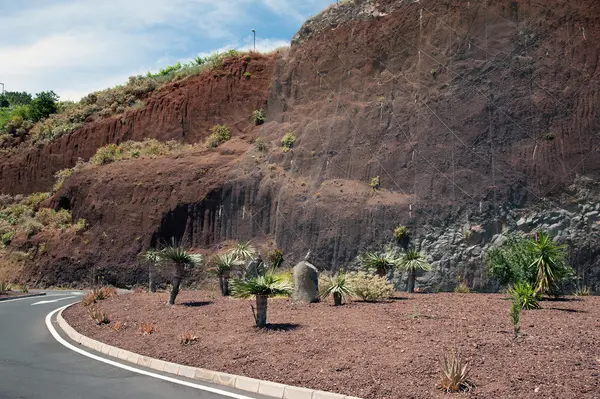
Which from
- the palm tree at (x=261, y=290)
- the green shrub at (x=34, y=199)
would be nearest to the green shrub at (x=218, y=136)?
the green shrub at (x=34, y=199)

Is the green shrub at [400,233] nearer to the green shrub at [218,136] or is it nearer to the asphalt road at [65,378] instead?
the asphalt road at [65,378]

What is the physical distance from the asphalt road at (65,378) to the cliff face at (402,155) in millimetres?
15364

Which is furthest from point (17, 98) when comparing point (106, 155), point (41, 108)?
point (106, 155)

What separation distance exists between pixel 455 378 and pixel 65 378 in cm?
662

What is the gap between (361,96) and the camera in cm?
3212

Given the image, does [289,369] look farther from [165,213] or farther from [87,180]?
[87,180]

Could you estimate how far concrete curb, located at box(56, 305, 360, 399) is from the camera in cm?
834

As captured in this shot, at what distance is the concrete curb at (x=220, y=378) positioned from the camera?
8.34 m

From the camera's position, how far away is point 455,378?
7.84m

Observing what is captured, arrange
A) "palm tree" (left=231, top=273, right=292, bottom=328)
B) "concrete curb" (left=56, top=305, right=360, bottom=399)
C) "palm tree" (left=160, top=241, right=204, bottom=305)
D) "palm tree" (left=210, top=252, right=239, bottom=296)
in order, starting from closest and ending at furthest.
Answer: "concrete curb" (left=56, top=305, right=360, bottom=399)
"palm tree" (left=231, top=273, right=292, bottom=328)
"palm tree" (left=160, top=241, right=204, bottom=305)
"palm tree" (left=210, top=252, right=239, bottom=296)

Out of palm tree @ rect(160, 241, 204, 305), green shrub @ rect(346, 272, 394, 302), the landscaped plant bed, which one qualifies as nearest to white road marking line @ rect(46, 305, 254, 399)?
the landscaped plant bed

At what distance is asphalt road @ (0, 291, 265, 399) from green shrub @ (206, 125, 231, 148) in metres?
26.6

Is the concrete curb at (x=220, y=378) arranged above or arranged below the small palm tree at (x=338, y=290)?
below

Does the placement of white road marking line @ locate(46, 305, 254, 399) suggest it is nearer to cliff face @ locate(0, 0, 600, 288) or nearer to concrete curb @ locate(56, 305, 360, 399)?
concrete curb @ locate(56, 305, 360, 399)
